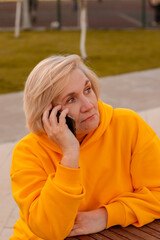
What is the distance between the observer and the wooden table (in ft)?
6.32

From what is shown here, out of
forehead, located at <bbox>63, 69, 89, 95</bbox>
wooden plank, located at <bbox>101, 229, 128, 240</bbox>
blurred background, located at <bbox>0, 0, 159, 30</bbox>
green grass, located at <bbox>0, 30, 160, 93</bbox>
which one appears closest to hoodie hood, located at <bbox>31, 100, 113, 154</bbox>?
forehead, located at <bbox>63, 69, 89, 95</bbox>

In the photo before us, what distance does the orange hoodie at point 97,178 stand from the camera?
6.07 feet

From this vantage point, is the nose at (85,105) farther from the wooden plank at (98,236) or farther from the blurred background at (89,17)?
the blurred background at (89,17)

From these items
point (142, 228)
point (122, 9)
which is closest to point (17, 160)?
point (142, 228)

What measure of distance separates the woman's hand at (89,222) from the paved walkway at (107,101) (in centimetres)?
141

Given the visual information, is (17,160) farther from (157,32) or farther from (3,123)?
(157,32)

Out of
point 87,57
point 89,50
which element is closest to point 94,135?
point 87,57

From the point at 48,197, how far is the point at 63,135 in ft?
0.87

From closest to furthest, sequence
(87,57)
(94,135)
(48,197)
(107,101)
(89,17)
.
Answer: (48,197), (94,135), (107,101), (87,57), (89,17)

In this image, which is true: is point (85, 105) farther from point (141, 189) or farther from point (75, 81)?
point (141, 189)

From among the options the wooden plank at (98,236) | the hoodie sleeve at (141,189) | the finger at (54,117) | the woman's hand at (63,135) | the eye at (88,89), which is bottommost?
the wooden plank at (98,236)

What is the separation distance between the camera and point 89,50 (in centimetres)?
1161

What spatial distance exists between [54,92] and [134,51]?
32.1ft

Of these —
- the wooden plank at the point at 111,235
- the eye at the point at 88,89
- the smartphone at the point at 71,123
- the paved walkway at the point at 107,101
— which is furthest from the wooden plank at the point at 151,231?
the paved walkway at the point at 107,101
